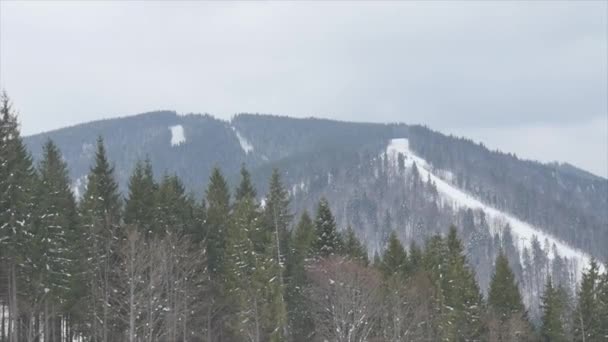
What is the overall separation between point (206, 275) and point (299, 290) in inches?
340

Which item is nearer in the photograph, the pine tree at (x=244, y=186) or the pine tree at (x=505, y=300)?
the pine tree at (x=244, y=186)

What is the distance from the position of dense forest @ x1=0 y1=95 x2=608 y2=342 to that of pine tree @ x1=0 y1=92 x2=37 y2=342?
0.07 metres

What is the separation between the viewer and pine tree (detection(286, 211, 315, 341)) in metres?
57.7

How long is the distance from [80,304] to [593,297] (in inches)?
1967

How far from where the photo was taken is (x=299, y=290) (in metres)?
58.0

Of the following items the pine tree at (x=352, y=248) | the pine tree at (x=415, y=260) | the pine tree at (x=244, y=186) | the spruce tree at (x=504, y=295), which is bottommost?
the spruce tree at (x=504, y=295)

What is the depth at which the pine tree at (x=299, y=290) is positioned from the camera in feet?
189

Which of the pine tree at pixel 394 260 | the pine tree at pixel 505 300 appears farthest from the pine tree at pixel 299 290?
the pine tree at pixel 505 300

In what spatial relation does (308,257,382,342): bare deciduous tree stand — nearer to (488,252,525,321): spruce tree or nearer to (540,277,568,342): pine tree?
A: (488,252,525,321): spruce tree

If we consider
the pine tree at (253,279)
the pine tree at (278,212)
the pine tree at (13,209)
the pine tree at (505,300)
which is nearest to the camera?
the pine tree at (13,209)

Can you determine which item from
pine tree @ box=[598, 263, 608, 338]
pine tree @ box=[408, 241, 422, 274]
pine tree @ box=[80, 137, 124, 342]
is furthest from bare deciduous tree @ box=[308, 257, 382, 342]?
pine tree @ box=[598, 263, 608, 338]

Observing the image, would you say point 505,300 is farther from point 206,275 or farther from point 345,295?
point 206,275

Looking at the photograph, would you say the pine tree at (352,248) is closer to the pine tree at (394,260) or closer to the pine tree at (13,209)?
the pine tree at (394,260)

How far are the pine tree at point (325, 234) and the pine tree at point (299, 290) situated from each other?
714 millimetres
